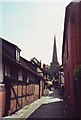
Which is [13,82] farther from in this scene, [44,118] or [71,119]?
[71,119]

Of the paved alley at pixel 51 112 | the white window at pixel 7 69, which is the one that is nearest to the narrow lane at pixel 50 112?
the paved alley at pixel 51 112

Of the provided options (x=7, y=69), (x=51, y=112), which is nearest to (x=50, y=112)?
(x=51, y=112)

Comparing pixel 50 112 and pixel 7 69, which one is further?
pixel 50 112

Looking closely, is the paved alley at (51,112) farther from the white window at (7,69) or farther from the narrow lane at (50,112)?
the white window at (7,69)

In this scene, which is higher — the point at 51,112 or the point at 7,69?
the point at 7,69

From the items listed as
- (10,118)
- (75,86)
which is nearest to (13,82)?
(10,118)

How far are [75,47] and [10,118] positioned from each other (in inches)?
223

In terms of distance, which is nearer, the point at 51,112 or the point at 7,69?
the point at 7,69

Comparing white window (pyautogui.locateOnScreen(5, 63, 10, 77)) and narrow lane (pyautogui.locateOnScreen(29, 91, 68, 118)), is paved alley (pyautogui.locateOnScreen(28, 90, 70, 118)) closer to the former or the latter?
narrow lane (pyautogui.locateOnScreen(29, 91, 68, 118))

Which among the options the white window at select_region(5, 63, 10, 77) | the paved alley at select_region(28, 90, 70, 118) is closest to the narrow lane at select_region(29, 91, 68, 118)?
the paved alley at select_region(28, 90, 70, 118)

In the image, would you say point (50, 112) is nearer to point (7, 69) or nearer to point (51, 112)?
point (51, 112)

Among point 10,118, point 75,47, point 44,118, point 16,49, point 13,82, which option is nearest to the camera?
point 75,47

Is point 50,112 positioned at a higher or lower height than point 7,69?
lower

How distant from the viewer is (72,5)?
13.8m
